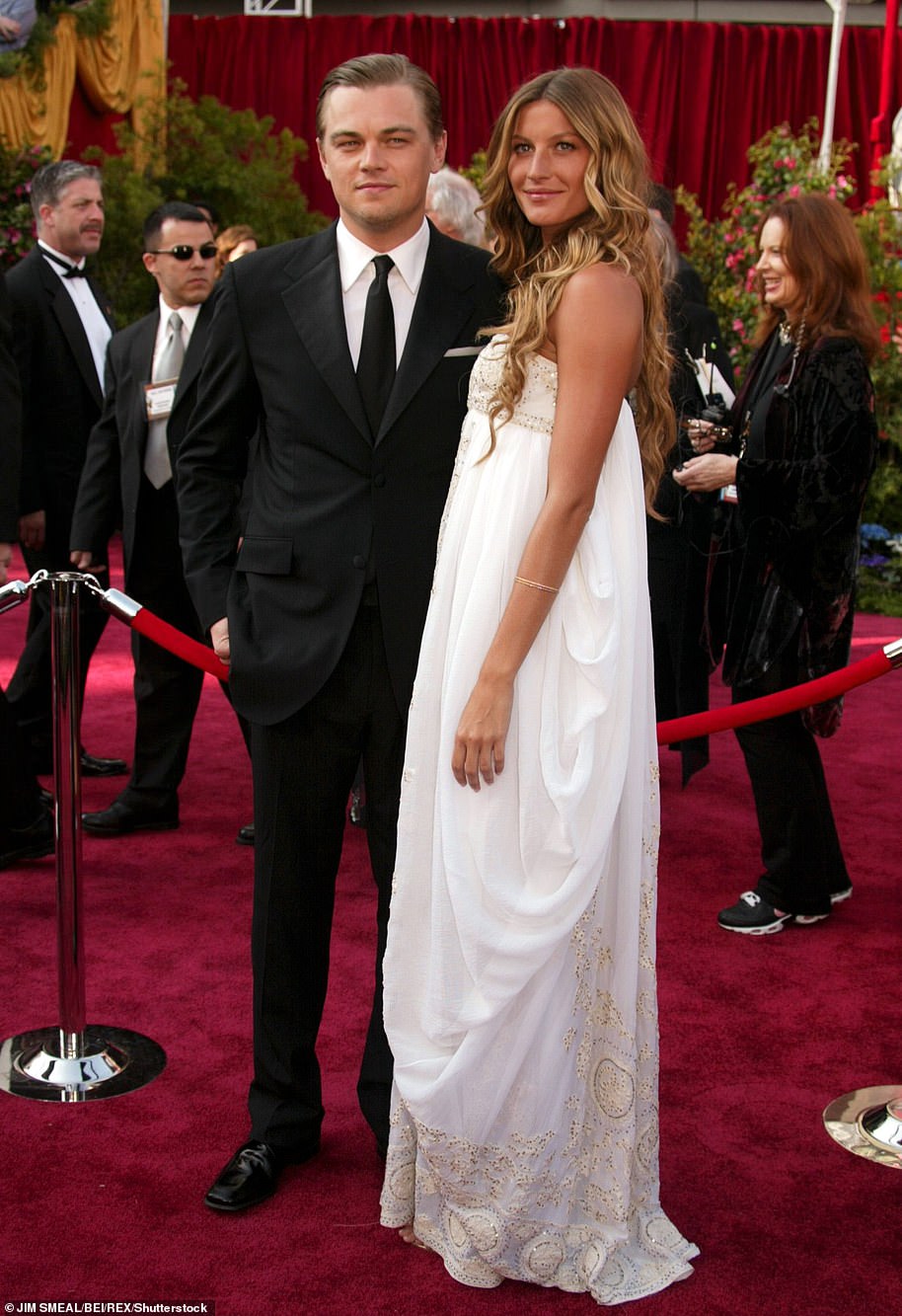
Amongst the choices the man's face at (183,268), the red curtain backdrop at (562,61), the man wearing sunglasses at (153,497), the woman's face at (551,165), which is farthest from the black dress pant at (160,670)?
the red curtain backdrop at (562,61)

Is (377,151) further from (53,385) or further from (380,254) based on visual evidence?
(53,385)

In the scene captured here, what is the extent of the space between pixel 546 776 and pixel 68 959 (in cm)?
126

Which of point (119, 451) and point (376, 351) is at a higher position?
point (376, 351)

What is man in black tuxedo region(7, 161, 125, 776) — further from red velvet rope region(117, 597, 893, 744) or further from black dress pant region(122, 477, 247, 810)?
red velvet rope region(117, 597, 893, 744)

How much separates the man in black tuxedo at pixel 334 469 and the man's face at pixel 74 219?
9.75ft

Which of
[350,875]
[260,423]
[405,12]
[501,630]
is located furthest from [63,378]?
[405,12]

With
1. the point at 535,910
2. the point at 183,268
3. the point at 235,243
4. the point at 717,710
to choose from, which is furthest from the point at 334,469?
the point at 235,243

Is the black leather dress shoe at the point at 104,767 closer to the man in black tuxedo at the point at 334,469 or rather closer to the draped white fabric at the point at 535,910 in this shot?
the man in black tuxedo at the point at 334,469

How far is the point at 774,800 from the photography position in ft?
12.4

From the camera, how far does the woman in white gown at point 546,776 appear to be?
2129mm

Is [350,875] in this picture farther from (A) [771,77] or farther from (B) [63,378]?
(A) [771,77]

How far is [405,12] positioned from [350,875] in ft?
46.1

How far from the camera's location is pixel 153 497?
4.48 m

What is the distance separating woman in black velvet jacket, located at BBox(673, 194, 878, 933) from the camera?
3580mm
